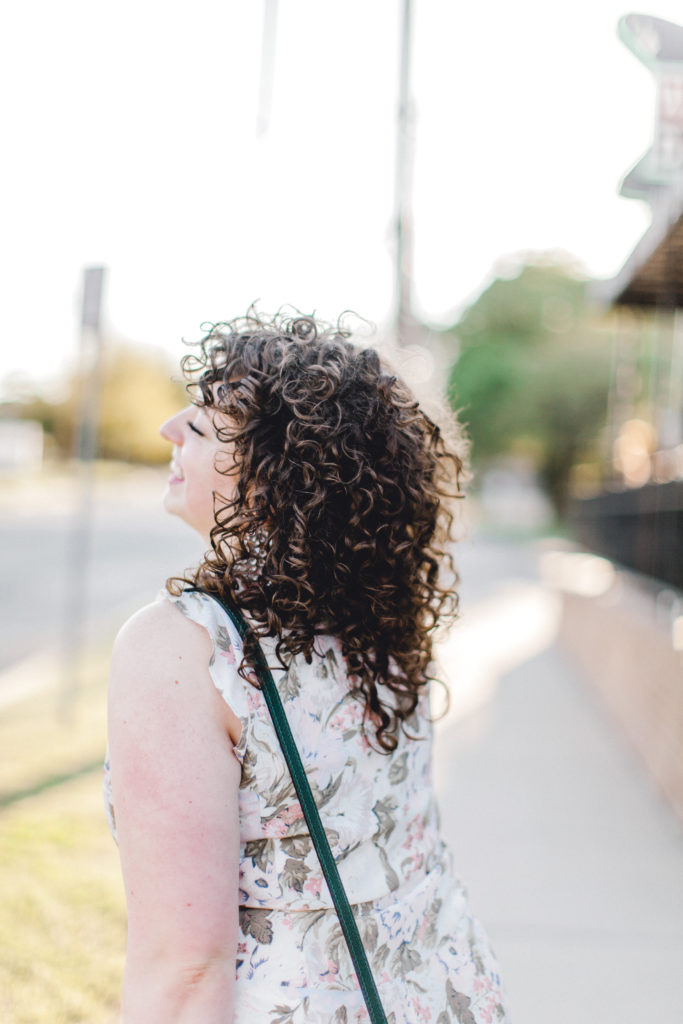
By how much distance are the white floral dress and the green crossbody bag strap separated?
0.02m

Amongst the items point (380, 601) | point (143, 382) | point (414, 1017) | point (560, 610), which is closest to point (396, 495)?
point (380, 601)

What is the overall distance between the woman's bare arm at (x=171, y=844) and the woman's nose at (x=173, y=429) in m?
0.47

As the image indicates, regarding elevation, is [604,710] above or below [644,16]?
below

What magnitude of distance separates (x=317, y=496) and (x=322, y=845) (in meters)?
0.48

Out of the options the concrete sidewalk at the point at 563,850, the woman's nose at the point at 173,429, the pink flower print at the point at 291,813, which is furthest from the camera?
the concrete sidewalk at the point at 563,850

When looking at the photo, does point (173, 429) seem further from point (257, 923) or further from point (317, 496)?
point (257, 923)

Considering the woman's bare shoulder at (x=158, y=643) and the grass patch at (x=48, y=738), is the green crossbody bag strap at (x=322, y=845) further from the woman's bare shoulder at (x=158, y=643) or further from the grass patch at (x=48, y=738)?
the grass patch at (x=48, y=738)

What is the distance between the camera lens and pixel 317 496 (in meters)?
1.35

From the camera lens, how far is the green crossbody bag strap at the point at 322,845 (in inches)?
47.5

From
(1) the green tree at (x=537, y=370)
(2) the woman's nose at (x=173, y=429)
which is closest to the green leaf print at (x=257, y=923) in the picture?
(2) the woman's nose at (x=173, y=429)

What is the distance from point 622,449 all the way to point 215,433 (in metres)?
8.41

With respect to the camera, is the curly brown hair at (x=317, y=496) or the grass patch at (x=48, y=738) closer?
the curly brown hair at (x=317, y=496)

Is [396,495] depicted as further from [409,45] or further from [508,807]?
[409,45]

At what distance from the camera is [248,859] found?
49.7 inches
